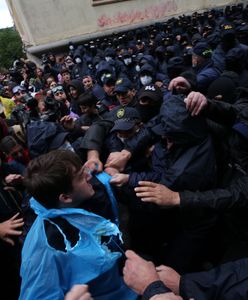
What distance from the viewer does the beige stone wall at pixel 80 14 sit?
1339cm

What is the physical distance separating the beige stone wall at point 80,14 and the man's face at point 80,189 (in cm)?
1416

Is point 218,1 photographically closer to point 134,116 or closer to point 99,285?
point 134,116

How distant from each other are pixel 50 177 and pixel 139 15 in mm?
16323

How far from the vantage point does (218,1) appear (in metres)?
16.5

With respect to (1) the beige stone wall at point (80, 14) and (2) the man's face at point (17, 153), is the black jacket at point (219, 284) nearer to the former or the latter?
(2) the man's face at point (17, 153)

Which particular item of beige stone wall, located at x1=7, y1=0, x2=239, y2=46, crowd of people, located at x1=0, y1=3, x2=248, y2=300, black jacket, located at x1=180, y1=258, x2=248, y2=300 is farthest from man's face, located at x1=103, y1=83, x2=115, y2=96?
beige stone wall, located at x1=7, y1=0, x2=239, y2=46

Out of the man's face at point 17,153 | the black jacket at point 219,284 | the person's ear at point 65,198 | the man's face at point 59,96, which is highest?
the man's face at point 59,96

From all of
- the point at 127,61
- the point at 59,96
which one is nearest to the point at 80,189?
the point at 59,96

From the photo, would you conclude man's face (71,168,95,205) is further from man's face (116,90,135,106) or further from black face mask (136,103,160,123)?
man's face (116,90,135,106)

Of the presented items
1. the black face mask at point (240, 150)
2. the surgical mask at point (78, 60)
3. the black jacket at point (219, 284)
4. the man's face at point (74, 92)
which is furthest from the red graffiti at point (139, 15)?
the black jacket at point (219, 284)

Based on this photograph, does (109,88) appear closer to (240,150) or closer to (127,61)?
(127,61)

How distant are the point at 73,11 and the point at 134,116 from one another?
1397 centimetres

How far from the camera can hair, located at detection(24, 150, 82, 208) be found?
1270mm

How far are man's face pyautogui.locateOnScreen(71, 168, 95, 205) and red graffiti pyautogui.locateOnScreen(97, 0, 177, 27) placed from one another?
15204 millimetres
